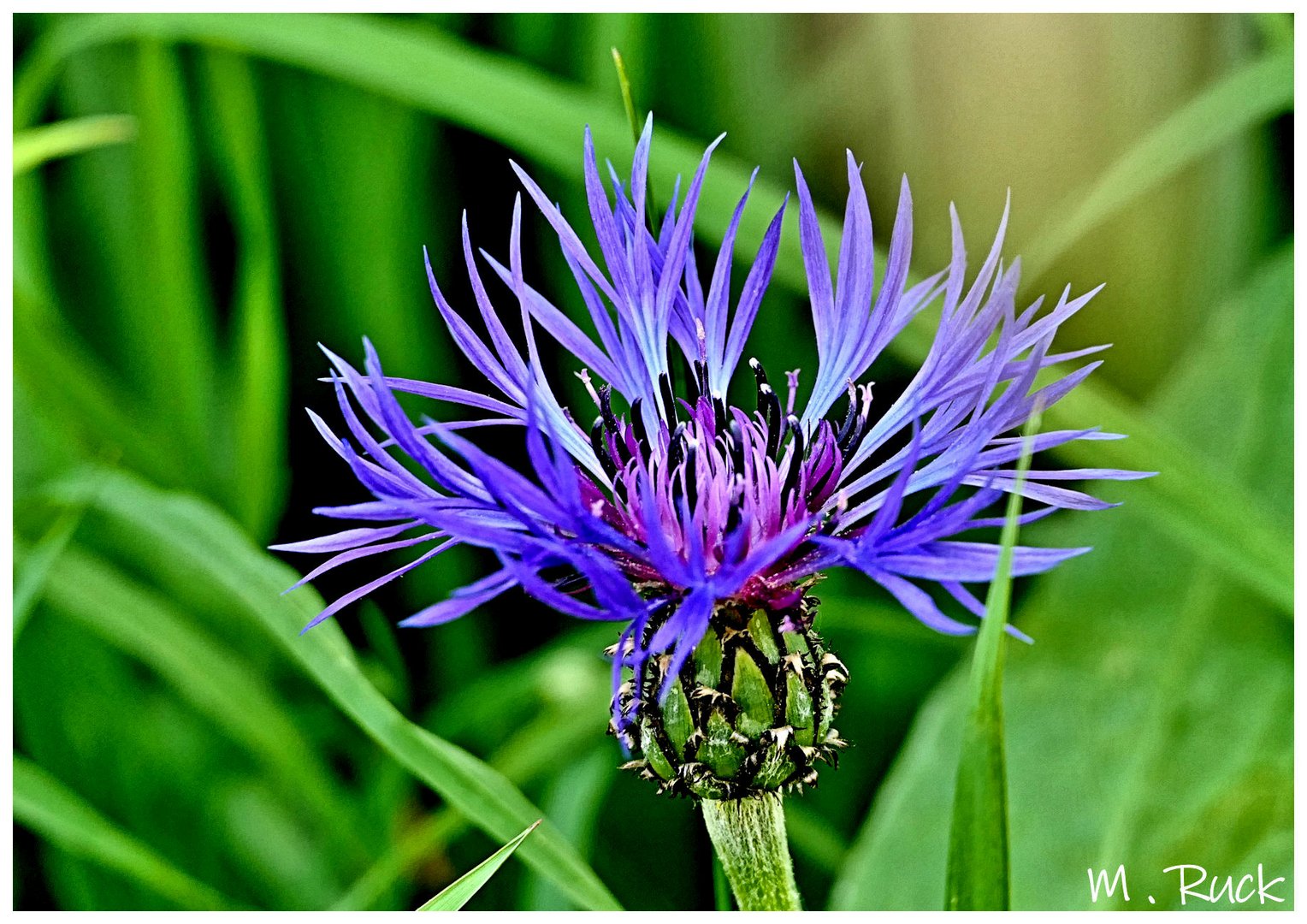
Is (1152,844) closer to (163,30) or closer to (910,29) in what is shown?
(910,29)

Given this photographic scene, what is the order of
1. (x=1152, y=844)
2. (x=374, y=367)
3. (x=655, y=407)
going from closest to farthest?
1. (x=374, y=367)
2. (x=655, y=407)
3. (x=1152, y=844)

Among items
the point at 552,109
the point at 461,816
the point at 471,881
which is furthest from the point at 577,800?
the point at 552,109

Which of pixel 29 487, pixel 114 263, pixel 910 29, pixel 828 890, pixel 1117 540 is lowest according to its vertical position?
pixel 828 890

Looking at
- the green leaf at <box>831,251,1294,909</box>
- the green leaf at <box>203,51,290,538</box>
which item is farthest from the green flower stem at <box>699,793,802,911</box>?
the green leaf at <box>203,51,290,538</box>

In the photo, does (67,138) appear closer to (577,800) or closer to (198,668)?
(198,668)

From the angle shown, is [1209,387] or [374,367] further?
[1209,387]

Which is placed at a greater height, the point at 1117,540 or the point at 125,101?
the point at 125,101

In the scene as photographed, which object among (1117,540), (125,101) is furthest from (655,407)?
(125,101)
